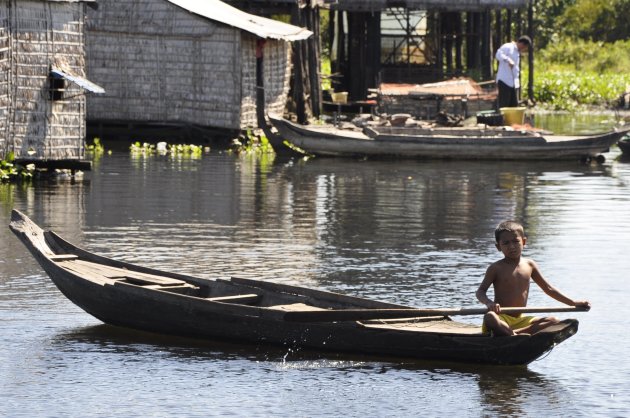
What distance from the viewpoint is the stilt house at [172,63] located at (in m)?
29.9

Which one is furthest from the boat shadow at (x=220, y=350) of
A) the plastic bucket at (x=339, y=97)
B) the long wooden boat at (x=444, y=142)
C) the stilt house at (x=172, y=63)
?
the plastic bucket at (x=339, y=97)

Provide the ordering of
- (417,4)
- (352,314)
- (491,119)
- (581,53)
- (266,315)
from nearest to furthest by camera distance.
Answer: (352,314) < (266,315) < (491,119) < (417,4) < (581,53)

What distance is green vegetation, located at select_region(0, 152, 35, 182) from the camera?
23.0 m

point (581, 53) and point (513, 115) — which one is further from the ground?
point (581, 53)

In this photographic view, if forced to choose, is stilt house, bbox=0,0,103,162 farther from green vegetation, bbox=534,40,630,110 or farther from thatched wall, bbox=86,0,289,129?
green vegetation, bbox=534,40,630,110

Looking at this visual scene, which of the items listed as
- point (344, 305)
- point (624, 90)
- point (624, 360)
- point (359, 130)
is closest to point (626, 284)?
point (624, 360)

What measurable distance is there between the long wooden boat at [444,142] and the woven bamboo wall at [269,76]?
1.52 m

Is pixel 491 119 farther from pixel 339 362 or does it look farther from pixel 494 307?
pixel 494 307

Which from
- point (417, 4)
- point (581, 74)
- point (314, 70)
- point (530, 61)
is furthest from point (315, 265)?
point (581, 74)

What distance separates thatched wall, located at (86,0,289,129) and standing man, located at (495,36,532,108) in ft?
16.8

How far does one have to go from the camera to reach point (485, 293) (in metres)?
11.3

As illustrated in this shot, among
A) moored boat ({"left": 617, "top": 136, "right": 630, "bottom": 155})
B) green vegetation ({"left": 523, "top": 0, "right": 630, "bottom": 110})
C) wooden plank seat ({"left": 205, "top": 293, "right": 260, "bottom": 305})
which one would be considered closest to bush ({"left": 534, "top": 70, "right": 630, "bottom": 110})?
green vegetation ({"left": 523, "top": 0, "right": 630, "bottom": 110})

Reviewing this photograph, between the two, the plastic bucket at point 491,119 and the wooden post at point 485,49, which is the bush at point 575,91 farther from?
the plastic bucket at point 491,119

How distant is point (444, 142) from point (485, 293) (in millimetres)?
17927
